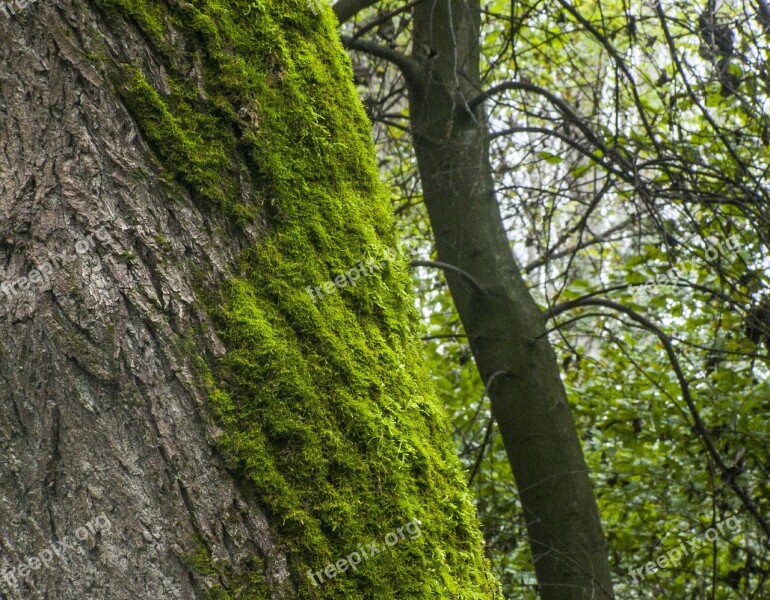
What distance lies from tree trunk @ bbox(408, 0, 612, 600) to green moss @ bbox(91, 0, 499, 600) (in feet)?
7.84

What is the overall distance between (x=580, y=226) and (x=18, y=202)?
302 centimetres

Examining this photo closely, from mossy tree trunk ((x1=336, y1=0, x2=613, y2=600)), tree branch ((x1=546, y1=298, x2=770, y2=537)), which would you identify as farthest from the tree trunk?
tree branch ((x1=546, y1=298, x2=770, y2=537))

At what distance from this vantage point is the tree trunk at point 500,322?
3760mm

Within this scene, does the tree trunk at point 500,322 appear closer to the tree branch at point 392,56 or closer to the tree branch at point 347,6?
the tree branch at point 392,56

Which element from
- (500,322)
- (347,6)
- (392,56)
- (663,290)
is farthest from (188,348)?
(663,290)

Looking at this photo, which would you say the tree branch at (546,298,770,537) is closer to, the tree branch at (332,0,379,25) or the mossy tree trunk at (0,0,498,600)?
the tree branch at (332,0,379,25)

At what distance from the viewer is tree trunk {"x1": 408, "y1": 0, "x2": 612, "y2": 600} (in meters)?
3.76

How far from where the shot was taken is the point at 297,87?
4.63 ft

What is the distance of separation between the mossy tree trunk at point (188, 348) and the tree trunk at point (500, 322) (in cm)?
250

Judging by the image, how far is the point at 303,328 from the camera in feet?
4.18

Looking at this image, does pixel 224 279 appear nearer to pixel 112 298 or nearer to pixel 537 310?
pixel 112 298

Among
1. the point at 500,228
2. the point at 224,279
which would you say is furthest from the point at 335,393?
the point at 500,228

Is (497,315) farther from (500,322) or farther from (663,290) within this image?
(663,290)

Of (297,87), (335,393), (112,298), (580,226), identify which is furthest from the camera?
(580,226)
